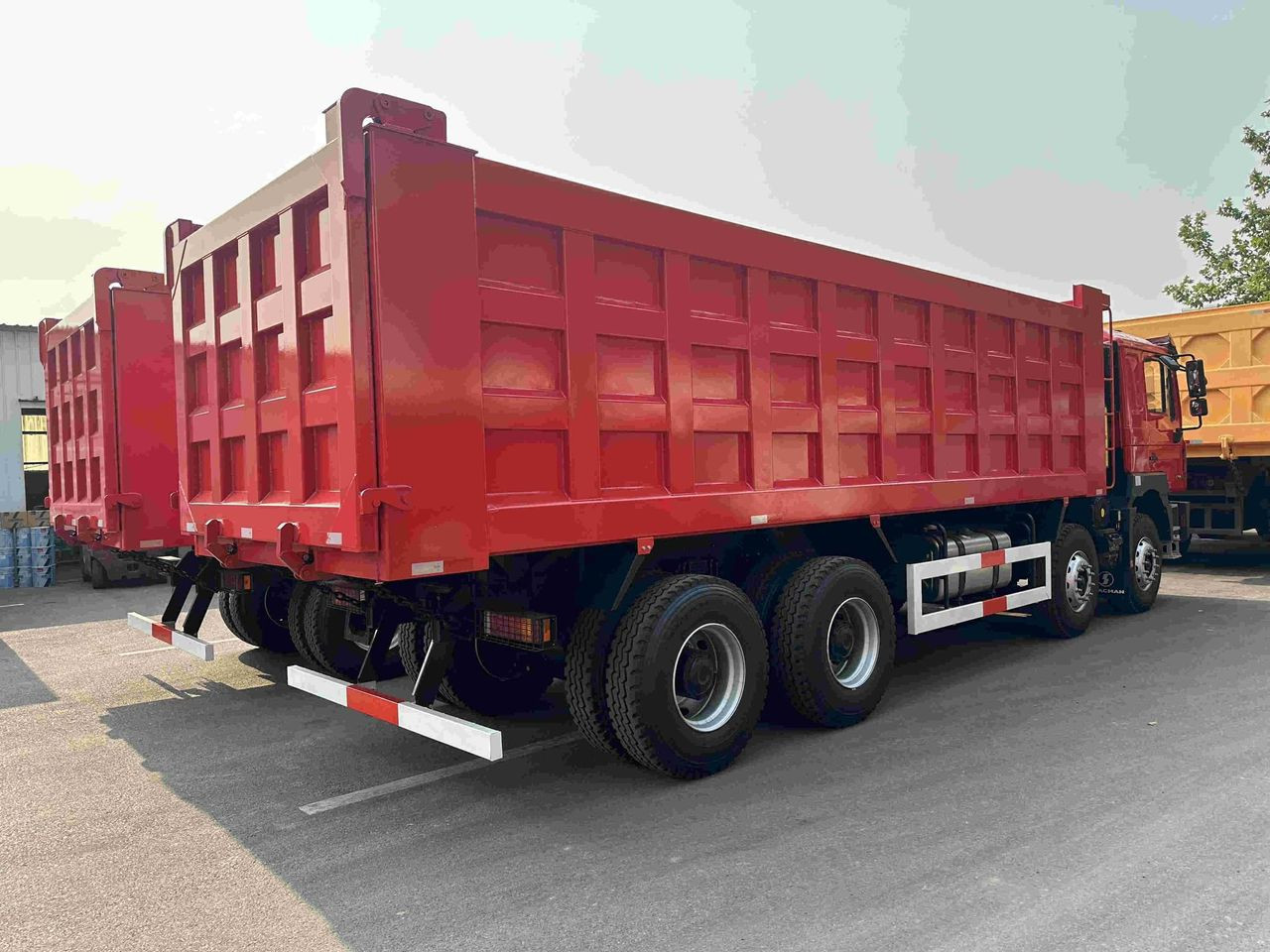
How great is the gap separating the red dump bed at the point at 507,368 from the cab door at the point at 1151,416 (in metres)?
3.75

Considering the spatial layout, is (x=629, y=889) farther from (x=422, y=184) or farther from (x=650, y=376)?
(x=422, y=184)

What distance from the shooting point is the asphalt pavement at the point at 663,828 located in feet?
10.5

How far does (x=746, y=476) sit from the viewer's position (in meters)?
5.17

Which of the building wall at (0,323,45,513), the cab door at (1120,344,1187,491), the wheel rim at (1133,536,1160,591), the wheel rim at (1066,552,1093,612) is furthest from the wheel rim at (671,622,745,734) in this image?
the building wall at (0,323,45,513)

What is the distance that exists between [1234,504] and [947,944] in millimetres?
12267

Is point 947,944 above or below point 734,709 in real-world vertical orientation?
below

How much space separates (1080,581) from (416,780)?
6253 mm

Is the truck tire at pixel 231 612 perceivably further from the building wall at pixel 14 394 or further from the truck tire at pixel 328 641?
the building wall at pixel 14 394

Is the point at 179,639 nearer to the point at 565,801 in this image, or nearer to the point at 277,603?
the point at 277,603

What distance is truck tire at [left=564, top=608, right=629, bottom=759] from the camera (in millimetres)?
4523

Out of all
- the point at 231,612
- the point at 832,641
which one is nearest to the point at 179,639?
the point at 231,612

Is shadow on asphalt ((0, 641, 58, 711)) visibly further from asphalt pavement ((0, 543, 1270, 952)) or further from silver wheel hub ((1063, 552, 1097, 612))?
silver wheel hub ((1063, 552, 1097, 612))

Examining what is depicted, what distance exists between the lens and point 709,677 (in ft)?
15.9

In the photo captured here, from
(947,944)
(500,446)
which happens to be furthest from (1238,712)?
(500,446)
